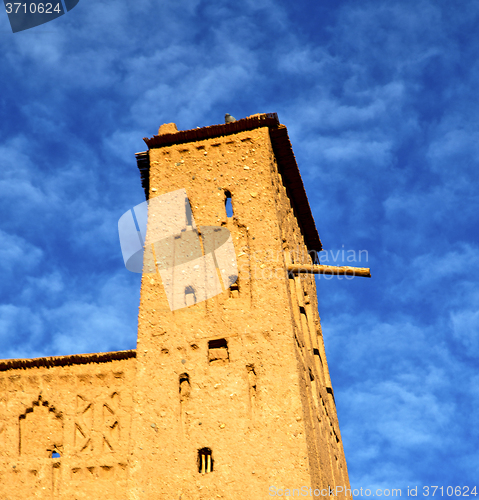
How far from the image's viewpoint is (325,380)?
14.1 meters

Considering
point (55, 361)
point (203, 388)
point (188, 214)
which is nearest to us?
point (203, 388)

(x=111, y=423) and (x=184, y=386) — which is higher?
(x=184, y=386)

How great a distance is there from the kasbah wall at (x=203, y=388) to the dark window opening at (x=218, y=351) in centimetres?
2

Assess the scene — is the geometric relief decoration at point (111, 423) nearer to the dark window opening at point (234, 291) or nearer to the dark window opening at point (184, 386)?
the dark window opening at point (184, 386)

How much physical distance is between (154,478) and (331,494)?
10.5 feet

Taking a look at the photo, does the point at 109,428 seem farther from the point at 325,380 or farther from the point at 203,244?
the point at 325,380

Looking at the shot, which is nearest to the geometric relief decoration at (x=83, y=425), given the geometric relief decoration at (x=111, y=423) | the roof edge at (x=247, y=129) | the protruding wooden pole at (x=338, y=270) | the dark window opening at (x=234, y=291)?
the geometric relief decoration at (x=111, y=423)

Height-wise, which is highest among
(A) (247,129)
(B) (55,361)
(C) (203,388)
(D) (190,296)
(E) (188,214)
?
(A) (247,129)

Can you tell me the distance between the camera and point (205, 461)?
10.1 metres

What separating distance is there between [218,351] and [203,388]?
68 cm

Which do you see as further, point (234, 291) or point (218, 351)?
point (234, 291)

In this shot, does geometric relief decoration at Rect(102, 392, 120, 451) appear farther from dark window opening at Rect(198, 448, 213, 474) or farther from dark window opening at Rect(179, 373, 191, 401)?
dark window opening at Rect(198, 448, 213, 474)

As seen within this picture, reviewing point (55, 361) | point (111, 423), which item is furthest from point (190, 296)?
point (55, 361)

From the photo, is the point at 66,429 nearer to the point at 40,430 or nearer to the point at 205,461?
the point at 40,430
